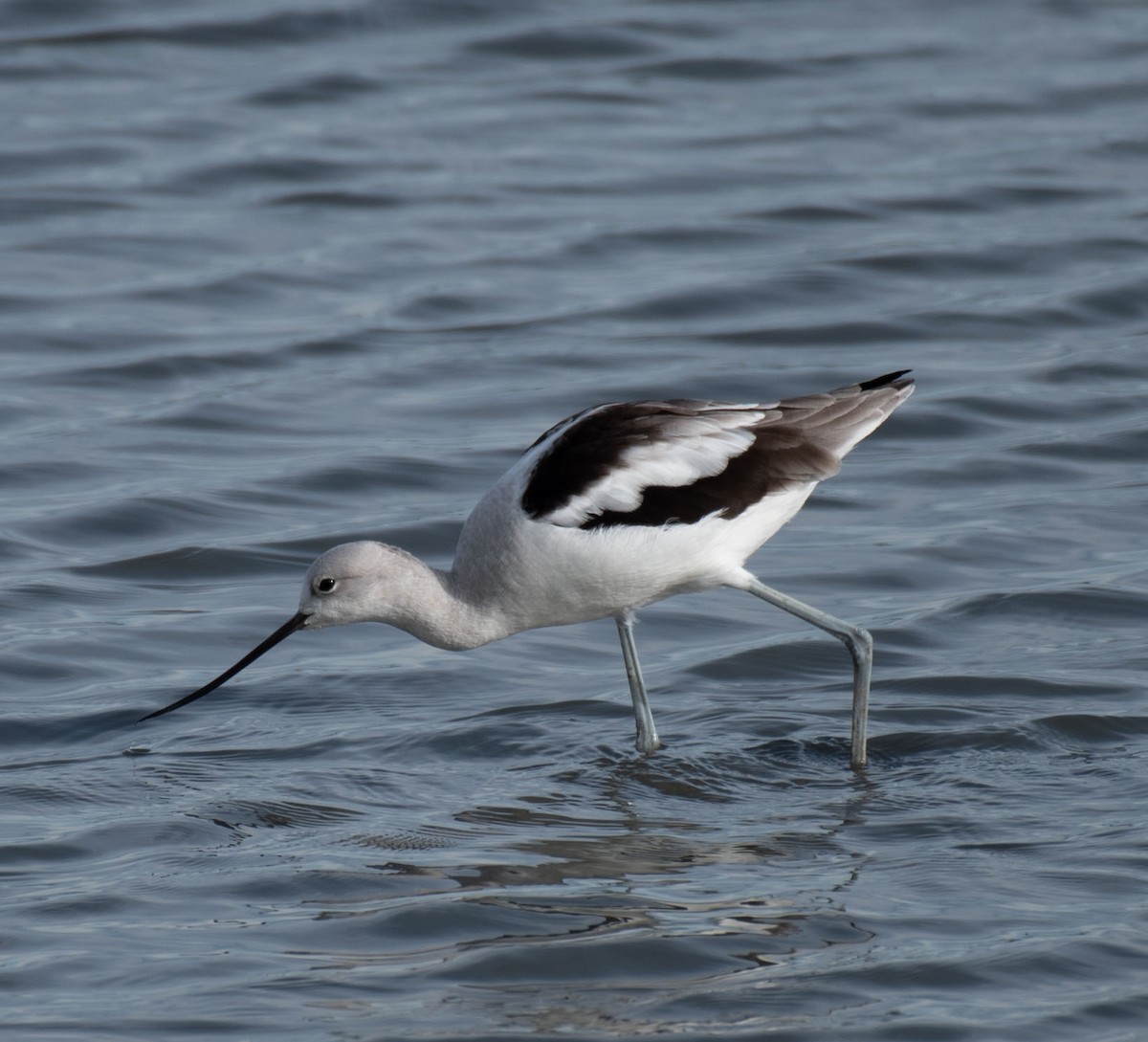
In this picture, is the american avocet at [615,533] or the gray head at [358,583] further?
the gray head at [358,583]

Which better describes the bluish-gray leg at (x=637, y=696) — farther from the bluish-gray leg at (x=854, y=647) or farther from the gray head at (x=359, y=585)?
the gray head at (x=359, y=585)

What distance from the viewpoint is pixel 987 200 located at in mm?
14500

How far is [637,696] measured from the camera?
23.8 ft

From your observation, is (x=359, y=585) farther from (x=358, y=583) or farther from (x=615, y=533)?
(x=615, y=533)

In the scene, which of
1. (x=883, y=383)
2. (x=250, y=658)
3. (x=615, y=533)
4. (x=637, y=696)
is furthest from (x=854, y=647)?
(x=250, y=658)

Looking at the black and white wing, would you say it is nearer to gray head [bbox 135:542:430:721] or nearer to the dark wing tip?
the dark wing tip

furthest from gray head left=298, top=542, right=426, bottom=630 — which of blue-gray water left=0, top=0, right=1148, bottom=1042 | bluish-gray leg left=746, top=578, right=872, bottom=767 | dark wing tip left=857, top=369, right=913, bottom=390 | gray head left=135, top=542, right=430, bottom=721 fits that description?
dark wing tip left=857, top=369, right=913, bottom=390

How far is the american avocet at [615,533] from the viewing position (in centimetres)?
685

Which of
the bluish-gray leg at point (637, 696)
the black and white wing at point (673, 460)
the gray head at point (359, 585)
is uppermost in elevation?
the black and white wing at point (673, 460)

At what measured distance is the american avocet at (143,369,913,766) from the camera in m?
6.85

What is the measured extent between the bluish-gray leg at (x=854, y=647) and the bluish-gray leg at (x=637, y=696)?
47cm

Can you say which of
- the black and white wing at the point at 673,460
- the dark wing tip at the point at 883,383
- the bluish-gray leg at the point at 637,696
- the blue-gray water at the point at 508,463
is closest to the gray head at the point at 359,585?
the blue-gray water at the point at 508,463

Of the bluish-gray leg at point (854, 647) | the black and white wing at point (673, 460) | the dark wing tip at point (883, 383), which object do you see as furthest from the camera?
the dark wing tip at point (883, 383)

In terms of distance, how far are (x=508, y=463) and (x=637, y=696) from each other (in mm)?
3176
